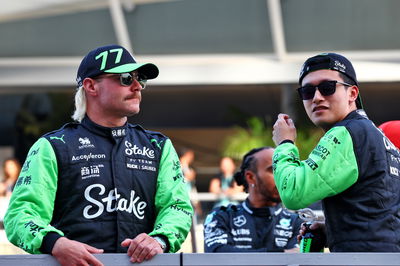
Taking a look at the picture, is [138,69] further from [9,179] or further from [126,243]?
[9,179]

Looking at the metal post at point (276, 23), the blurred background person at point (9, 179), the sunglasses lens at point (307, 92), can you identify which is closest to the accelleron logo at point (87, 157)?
the sunglasses lens at point (307, 92)

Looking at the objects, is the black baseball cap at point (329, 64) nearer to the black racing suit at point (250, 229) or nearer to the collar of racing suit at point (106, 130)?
the collar of racing suit at point (106, 130)

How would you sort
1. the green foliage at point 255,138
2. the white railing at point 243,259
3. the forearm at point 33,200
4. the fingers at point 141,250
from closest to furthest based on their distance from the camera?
the white railing at point 243,259 → the fingers at point 141,250 → the forearm at point 33,200 → the green foliage at point 255,138

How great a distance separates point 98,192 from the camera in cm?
430

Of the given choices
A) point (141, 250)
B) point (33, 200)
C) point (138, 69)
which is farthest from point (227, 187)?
point (141, 250)

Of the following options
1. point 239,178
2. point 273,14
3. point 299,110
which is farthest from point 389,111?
point 239,178

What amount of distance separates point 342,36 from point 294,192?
39.9 ft

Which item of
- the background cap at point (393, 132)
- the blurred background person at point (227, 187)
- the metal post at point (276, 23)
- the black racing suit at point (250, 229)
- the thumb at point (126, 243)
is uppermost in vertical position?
the metal post at point (276, 23)

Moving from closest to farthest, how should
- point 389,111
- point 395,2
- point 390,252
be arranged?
point 390,252 → point 395,2 → point 389,111

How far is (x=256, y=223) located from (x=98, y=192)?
2.44 metres

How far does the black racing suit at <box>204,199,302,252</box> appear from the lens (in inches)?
249

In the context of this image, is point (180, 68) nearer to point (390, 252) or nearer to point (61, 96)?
point (61, 96)

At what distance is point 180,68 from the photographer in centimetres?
1688

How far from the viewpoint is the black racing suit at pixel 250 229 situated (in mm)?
6327
